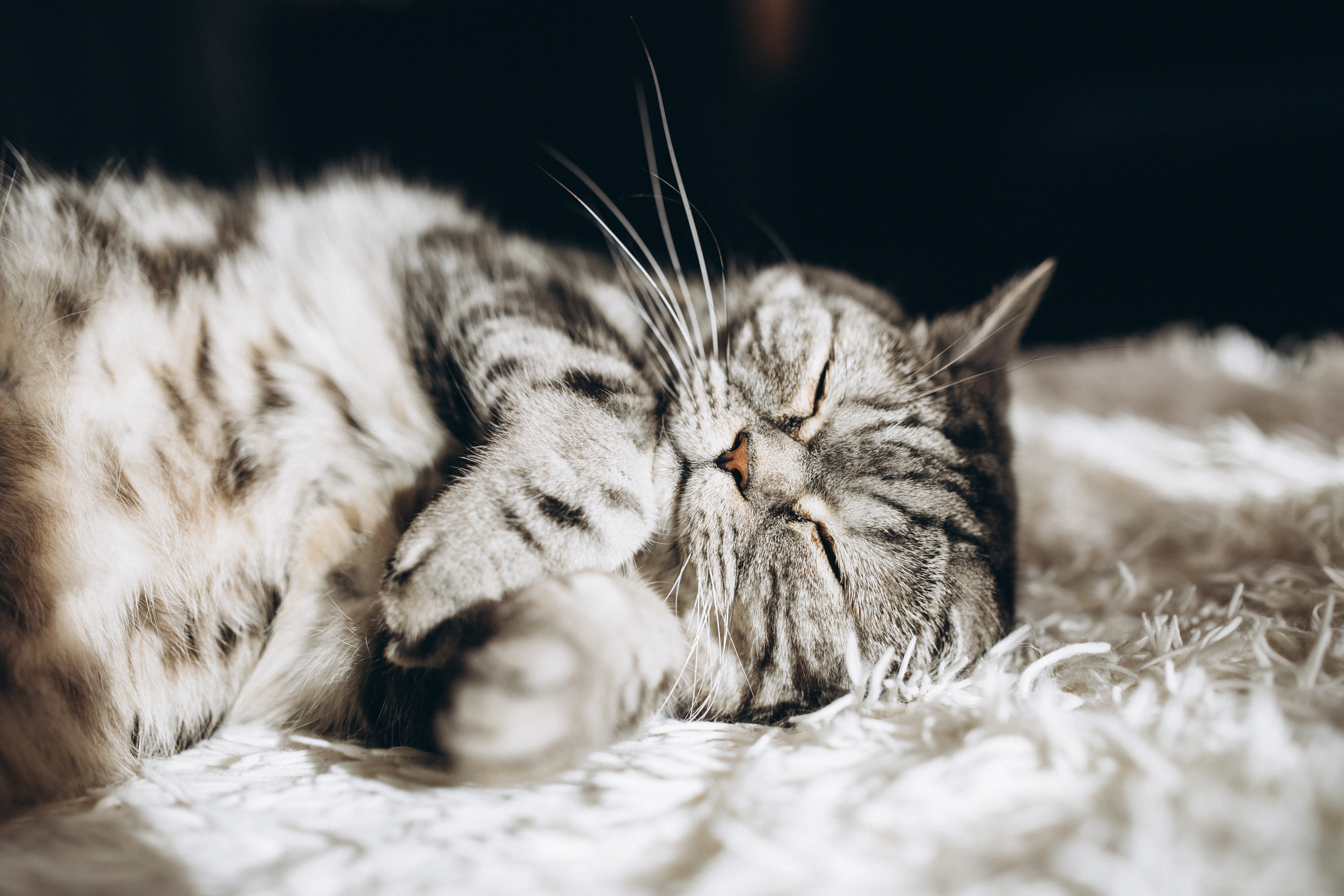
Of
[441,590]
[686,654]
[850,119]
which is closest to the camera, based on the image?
[441,590]

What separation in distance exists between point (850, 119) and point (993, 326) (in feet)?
6.35

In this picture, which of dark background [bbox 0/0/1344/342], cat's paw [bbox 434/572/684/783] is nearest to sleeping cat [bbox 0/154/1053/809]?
cat's paw [bbox 434/572/684/783]

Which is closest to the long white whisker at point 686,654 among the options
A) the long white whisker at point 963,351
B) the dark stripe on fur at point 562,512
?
the dark stripe on fur at point 562,512

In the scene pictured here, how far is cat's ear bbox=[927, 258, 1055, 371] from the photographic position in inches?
37.2

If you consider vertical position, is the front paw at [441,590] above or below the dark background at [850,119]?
below

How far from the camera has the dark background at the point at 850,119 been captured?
222cm

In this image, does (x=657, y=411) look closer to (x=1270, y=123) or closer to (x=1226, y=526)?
(x=1226, y=526)

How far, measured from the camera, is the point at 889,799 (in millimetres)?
490

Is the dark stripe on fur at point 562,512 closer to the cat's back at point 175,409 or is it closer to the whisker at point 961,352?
the cat's back at point 175,409

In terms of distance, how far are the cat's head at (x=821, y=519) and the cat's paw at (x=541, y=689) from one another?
19 cm

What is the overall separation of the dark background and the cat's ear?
1.08 metres

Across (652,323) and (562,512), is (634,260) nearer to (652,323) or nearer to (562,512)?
(652,323)

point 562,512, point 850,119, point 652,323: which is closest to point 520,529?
point 562,512

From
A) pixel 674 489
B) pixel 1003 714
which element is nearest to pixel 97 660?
pixel 674 489
